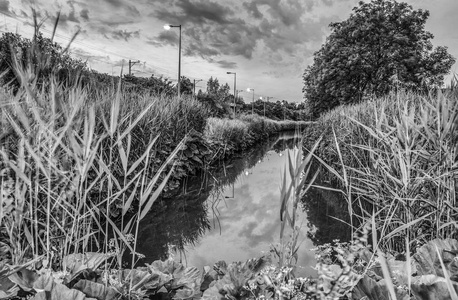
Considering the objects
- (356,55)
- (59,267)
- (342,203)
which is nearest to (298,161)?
(59,267)

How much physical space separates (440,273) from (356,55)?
906 inches

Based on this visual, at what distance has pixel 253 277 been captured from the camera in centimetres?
156

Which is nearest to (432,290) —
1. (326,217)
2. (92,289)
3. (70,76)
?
(92,289)

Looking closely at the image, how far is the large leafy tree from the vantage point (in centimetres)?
2206

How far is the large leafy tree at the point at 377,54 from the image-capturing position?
22.1 metres

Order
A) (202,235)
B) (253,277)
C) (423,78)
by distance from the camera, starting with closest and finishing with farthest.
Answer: (253,277), (202,235), (423,78)

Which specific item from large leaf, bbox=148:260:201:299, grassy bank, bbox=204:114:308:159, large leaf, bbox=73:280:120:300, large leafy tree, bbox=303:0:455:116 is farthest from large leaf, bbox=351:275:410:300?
large leafy tree, bbox=303:0:455:116

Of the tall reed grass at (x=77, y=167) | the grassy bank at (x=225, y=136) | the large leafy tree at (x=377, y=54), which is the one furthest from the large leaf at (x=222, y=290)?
the large leafy tree at (x=377, y=54)

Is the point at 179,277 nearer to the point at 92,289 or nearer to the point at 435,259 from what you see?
the point at 92,289

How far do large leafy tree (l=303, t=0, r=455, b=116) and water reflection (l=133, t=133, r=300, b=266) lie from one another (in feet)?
59.0

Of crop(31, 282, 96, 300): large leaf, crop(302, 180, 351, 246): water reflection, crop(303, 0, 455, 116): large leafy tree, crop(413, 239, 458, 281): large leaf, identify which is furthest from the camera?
crop(303, 0, 455, 116): large leafy tree

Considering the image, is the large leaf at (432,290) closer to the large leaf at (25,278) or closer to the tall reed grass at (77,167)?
the tall reed grass at (77,167)

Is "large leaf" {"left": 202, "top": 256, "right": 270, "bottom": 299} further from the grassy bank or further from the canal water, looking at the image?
→ the grassy bank

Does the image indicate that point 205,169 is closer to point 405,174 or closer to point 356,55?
point 405,174
